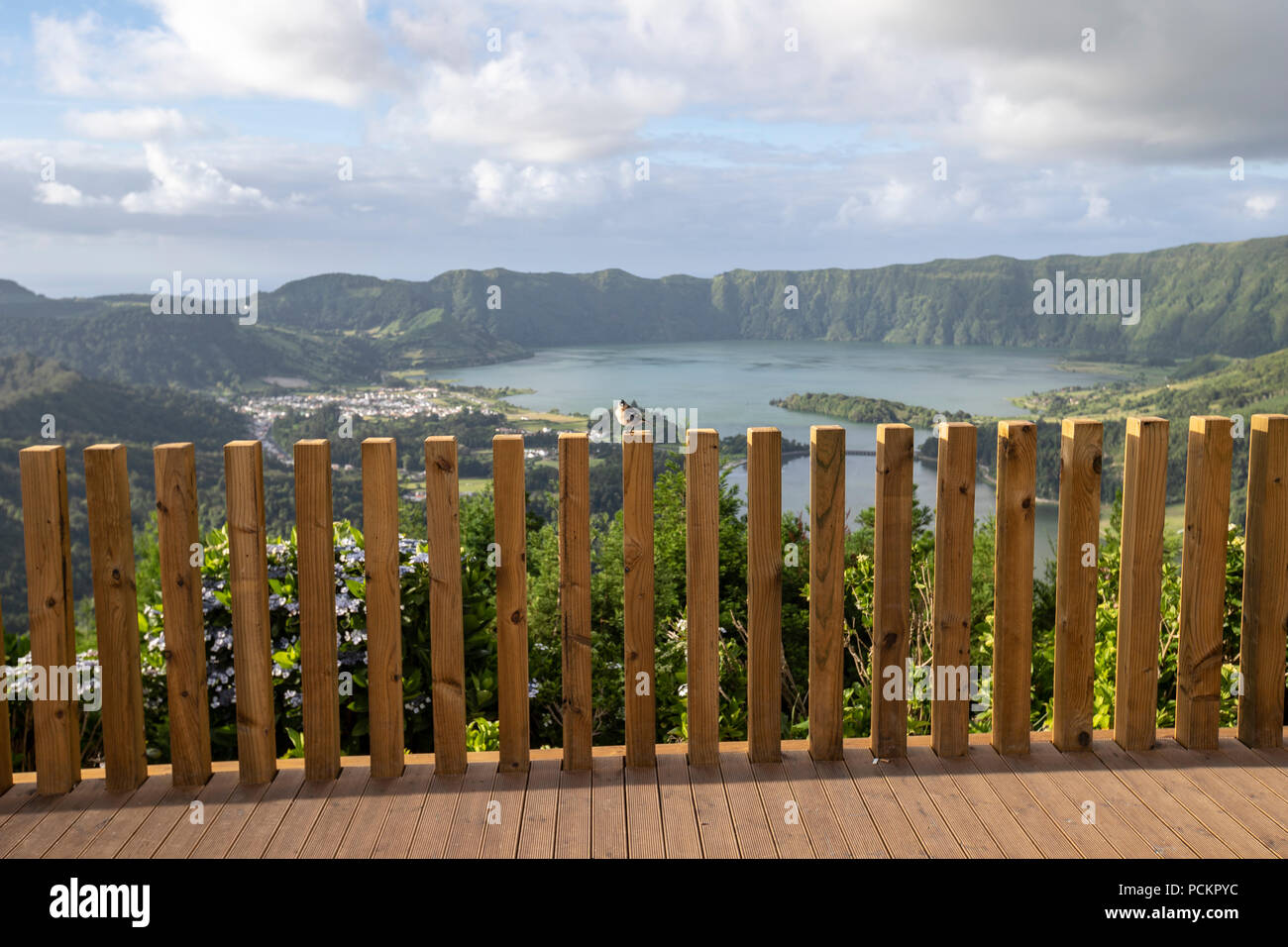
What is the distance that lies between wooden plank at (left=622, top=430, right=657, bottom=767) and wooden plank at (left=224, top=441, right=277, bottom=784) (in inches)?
33.8

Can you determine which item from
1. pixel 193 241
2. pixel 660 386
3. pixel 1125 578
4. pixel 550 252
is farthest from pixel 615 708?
pixel 193 241

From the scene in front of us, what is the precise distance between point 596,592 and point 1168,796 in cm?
387

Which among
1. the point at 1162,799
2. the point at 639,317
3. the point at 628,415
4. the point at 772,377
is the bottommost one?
the point at 1162,799

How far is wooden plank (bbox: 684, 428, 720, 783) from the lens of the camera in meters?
2.22

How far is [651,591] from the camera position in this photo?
2.31m

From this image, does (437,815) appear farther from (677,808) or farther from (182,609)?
(182,609)

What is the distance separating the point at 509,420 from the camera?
28062 millimetres

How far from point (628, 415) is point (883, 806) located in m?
1.17

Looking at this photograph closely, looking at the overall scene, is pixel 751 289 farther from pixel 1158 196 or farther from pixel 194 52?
pixel 194 52

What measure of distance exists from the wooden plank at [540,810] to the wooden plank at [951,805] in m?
0.91

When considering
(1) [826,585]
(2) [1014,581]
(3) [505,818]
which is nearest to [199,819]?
(3) [505,818]

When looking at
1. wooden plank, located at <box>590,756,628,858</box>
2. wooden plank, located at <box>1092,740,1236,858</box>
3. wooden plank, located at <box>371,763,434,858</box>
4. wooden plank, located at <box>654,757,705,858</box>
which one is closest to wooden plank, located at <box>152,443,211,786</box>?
wooden plank, located at <box>371,763,434,858</box>

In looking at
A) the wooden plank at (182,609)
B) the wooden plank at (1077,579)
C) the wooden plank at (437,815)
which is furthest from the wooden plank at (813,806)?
the wooden plank at (182,609)

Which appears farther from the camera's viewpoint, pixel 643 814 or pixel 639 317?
pixel 639 317
